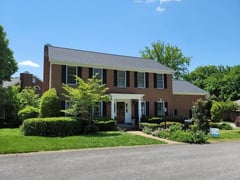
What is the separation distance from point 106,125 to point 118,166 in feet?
35.1

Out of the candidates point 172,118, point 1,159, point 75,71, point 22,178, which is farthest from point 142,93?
point 22,178

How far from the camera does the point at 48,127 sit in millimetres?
15180

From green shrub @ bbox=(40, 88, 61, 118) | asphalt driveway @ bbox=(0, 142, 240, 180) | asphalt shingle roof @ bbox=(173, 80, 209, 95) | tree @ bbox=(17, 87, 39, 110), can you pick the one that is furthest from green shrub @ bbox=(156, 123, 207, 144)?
tree @ bbox=(17, 87, 39, 110)

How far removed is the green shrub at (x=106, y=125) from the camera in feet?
60.1

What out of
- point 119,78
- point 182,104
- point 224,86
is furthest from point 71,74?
point 224,86

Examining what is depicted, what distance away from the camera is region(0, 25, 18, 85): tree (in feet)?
89.0

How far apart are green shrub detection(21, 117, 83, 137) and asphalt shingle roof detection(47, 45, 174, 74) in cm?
602

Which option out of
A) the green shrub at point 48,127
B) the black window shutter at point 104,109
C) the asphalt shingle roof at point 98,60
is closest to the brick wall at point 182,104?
the asphalt shingle roof at point 98,60

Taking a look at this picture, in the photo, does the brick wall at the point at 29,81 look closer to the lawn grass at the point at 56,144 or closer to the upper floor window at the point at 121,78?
the upper floor window at the point at 121,78

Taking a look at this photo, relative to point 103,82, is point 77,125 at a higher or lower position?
lower

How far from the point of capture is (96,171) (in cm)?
730

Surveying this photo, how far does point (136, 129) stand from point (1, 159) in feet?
43.2

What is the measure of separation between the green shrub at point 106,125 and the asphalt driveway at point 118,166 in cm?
761

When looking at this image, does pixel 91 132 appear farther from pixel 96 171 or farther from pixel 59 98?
pixel 96 171
